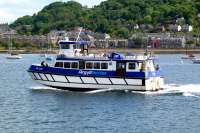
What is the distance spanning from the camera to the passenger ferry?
66188mm

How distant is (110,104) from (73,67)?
353 inches

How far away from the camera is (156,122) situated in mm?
50594

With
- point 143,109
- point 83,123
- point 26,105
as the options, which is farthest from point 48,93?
point 83,123

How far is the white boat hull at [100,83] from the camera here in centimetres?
6644

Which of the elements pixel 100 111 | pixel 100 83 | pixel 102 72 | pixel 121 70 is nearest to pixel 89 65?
pixel 102 72

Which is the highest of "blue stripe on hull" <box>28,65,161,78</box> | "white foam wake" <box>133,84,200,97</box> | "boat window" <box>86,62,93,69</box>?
"boat window" <box>86,62,93,69</box>

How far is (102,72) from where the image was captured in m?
66.4

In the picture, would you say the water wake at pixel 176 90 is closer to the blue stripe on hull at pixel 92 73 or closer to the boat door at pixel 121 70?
the blue stripe on hull at pixel 92 73

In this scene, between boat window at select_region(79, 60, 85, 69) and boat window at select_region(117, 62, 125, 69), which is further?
boat window at select_region(79, 60, 85, 69)

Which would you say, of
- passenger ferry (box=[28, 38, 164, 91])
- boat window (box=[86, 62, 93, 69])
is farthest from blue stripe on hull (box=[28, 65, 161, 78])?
boat window (box=[86, 62, 93, 69])

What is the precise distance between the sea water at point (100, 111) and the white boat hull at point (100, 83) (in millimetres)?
697

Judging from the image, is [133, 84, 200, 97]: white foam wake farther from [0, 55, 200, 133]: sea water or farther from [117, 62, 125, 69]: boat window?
[117, 62, 125, 69]: boat window

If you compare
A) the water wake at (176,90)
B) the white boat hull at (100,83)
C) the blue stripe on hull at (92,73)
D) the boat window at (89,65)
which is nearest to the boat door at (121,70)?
the blue stripe on hull at (92,73)

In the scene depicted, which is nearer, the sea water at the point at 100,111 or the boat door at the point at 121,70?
the sea water at the point at 100,111
